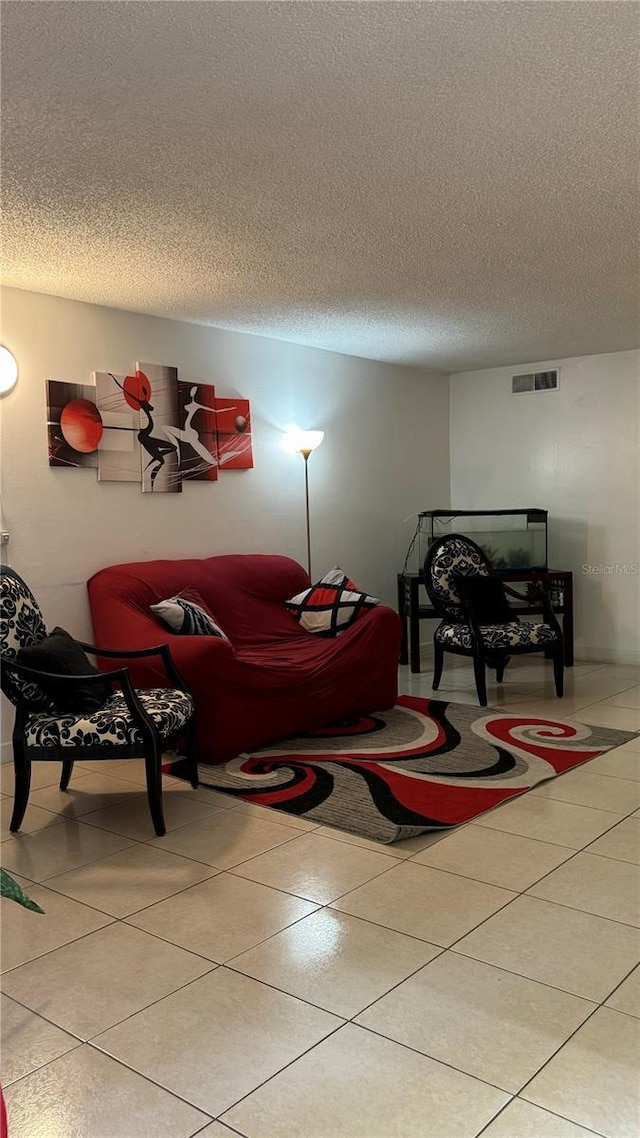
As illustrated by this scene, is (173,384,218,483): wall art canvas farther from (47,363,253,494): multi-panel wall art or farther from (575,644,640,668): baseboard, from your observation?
(575,644,640,668): baseboard

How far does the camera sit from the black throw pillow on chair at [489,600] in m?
5.80

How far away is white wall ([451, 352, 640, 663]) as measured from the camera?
6.64 meters

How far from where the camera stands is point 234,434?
5594 millimetres

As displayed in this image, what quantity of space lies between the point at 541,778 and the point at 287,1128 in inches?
90.6

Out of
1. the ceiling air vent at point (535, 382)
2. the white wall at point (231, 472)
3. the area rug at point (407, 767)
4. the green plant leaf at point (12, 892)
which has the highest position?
the ceiling air vent at point (535, 382)

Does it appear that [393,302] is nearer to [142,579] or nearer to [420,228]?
[420,228]

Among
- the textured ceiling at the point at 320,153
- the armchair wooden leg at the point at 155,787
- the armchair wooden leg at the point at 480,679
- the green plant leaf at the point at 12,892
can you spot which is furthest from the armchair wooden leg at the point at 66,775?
the green plant leaf at the point at 12,892

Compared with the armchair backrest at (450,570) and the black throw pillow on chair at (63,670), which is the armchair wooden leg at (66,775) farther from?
the armchair backrest at (450,570)

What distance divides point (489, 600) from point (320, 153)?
3.62m

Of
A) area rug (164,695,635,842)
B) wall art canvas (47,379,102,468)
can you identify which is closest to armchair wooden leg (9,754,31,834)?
area rug (164,695,635,842)

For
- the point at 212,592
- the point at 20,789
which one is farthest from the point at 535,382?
the point at 20,789

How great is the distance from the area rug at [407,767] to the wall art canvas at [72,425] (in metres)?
1.72

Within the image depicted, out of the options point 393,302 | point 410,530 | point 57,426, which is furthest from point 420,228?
point 410,530

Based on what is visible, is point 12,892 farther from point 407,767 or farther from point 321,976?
point 407,767
